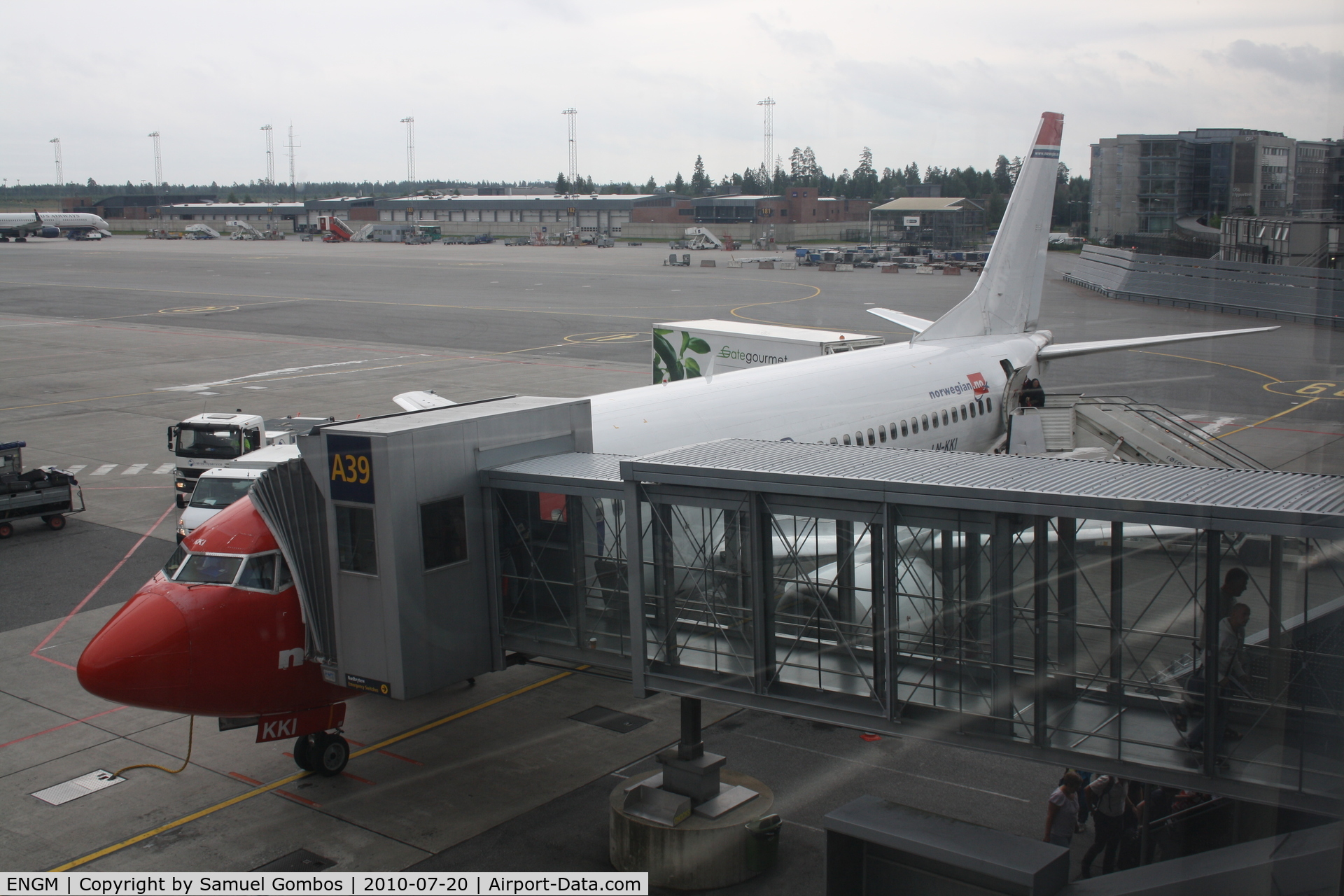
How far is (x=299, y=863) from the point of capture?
11.9 metres

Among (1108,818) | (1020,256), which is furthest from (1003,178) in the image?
(1108,818)

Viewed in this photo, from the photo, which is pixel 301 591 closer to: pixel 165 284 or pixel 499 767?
pixel 499 767

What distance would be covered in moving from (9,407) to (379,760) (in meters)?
35.3

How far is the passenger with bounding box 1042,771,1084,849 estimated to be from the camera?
1080 centimetres

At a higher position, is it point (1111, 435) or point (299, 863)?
point (1111, 435)

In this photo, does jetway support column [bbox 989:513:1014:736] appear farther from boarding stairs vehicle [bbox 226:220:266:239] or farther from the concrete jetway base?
boarding stairs vehicle [bbox 226:220:266:239]

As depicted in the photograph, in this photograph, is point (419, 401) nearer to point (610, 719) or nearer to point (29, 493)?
point (29, 493)

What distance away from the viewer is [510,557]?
13.0m

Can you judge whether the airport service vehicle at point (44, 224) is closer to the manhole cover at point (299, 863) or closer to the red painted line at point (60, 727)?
the red painted line at point (60, 727)

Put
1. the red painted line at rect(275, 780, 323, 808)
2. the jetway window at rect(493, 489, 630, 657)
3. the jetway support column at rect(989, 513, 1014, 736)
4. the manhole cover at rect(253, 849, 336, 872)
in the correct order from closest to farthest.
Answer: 1. the jetway support column at rect(989, 513, 1014, 736)
2. the manhole cover at rect(253, 849, 336, 872)
3. the jetway window at rect(493, 489, 630, 657)
4. the red painted line at rect(275, 780, 323, 808)

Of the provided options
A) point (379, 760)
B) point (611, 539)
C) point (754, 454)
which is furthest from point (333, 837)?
point (754, 454)

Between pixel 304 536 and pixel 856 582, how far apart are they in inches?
263

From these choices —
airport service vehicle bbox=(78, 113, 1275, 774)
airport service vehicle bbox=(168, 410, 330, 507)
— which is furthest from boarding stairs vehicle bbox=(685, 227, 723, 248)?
Answer: airport service vehicle bbox=(168, 410, 330, 507)

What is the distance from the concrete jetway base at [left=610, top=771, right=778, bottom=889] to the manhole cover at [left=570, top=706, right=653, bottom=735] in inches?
160
